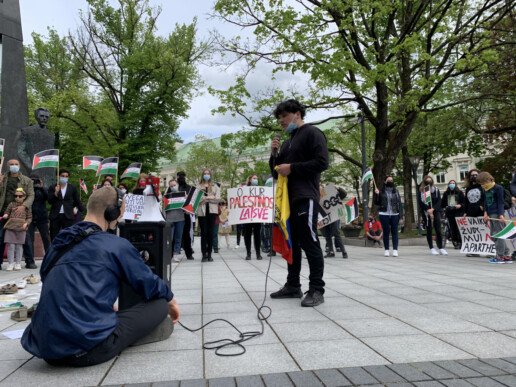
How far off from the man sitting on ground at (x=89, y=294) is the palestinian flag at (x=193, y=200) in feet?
24.8

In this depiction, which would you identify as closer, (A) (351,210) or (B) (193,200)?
(B) (193,200)

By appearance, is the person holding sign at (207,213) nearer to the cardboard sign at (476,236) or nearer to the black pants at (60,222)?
the black pants at (60,222)

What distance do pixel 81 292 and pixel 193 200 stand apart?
8065 mm

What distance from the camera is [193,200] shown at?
36.2 feet

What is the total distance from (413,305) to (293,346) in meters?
2.08

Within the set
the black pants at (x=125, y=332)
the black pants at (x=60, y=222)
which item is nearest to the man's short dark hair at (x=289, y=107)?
the black pants at (x=125, y=332)

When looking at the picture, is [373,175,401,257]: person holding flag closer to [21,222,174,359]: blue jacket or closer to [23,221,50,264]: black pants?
[23,221,50,264]: black pants

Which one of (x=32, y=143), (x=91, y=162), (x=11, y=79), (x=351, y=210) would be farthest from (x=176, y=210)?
(x=11, y=79)

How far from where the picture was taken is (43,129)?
42.9 ft

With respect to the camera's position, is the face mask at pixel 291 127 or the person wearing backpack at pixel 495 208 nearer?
the face mask at pixel 291 127

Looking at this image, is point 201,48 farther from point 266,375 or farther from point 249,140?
point 266,375

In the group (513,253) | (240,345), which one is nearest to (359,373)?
(240,345)

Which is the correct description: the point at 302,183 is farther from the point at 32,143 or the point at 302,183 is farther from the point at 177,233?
the point at 32,143

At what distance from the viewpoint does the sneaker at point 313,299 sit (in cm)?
500
